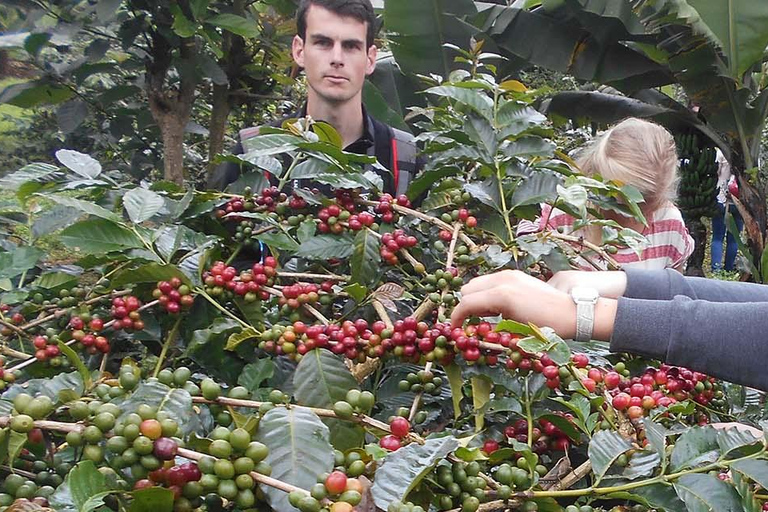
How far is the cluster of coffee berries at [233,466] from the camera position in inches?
18.3

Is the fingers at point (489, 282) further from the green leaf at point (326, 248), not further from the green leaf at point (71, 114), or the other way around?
the green leaf at point (71, 114)

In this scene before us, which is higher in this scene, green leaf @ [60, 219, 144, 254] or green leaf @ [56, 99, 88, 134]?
green leaf @ [60, 219, 144, 254]

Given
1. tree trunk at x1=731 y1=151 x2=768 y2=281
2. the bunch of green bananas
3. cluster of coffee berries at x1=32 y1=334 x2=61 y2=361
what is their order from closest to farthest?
cluster of coffee berries at x1=32 y1=334 x2=61 y2=361, tree trunk at x1=731 y1=151 x2=768 y2=281, the bunch of green bananas

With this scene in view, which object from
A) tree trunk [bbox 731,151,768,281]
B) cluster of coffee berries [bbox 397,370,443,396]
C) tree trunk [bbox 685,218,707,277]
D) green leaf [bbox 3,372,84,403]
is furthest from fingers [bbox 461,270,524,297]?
tree trunk [bbox 685,218,707,277]

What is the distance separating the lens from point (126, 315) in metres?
0.82

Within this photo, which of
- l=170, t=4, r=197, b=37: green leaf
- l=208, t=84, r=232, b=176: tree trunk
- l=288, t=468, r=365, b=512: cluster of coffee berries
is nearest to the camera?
l=288, t=468, r=365, b=512: cluster of coffee berries

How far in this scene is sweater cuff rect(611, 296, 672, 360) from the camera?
809 millimetres

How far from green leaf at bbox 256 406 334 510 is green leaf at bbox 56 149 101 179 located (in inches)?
26.4

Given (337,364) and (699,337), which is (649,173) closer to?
(699,337)

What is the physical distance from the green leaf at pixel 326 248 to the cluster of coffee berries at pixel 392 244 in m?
0.05

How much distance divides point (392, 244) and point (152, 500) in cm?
51

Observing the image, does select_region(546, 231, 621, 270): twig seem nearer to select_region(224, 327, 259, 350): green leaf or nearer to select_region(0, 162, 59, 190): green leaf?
select_region(224, 327, 259, 350): green leaf


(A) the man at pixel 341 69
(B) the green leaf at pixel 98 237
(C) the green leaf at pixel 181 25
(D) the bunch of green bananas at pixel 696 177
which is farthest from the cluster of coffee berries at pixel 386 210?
(D) the bunch of green bananas at pixel 696 177

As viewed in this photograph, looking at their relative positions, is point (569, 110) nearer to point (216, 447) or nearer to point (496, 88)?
point (496, 88)
